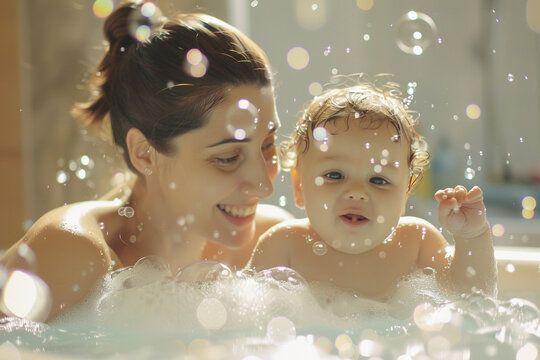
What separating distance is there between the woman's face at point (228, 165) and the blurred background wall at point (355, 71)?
236 mm

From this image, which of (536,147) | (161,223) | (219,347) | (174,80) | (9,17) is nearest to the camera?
(219,347)

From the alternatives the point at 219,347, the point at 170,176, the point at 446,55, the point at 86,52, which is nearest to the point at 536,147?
the point at 446,55

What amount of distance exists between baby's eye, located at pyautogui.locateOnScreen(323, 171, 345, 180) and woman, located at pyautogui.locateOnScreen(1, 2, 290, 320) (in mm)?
141

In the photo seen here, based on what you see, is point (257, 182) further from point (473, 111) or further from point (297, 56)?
point (473, 111)

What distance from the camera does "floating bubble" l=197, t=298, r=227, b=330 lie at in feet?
3.52

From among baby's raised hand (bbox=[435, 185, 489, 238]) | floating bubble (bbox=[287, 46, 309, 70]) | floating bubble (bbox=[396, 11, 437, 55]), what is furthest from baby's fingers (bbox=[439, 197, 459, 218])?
floating bubble (bbox=[287, 46, 309, 70])

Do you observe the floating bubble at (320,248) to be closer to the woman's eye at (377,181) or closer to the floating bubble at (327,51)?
the woman's eye at (377,181)

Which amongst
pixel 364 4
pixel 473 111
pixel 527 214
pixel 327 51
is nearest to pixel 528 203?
pixel 527 214

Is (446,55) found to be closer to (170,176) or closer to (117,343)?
(170,176)

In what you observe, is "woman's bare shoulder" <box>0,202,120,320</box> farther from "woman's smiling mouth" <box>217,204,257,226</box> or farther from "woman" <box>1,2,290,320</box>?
"woman's smiling mouth" <box>217,204,257,226</box>

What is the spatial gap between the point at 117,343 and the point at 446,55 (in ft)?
9.27

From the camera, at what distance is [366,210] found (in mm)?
1165

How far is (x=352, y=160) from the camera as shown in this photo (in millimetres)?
1166

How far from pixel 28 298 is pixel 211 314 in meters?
0.34
